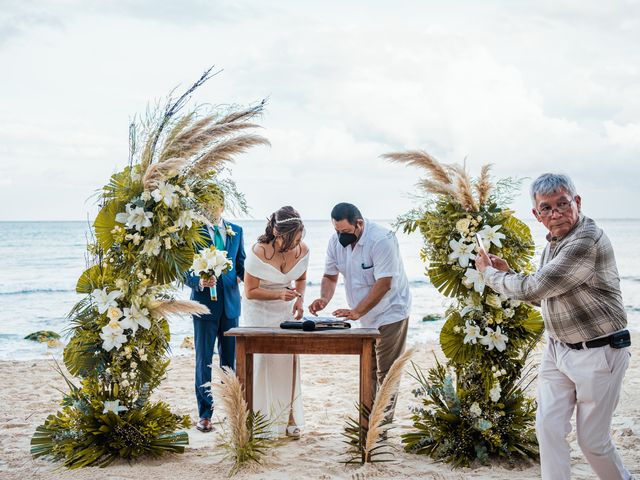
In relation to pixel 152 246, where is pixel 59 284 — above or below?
below

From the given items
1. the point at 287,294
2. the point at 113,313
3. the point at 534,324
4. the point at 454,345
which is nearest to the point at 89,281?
the point at 113,313

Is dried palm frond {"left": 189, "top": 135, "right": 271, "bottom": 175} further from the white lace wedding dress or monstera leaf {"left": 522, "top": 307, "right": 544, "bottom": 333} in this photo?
monstera leaf {"left": 522, "top": 307, "right": 544, "bottom": 333}

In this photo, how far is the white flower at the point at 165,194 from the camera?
17.0ft

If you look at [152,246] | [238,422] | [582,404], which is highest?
[152,246]

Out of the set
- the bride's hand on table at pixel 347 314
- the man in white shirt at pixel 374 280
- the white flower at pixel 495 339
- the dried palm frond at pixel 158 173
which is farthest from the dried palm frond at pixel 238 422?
the white flower at pixel 495 339

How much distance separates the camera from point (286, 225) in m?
5.90

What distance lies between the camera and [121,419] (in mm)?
A: 5223

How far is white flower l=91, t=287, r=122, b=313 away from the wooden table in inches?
33.6

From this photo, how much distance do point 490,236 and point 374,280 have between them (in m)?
1.16

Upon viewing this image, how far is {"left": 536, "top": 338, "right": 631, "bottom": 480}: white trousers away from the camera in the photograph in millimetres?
3901

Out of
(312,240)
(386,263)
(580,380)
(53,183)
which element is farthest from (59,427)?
(312,240)

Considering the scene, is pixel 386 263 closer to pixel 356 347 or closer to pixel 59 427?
pixel 356 347

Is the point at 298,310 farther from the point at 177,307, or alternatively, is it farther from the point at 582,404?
the point at 582,404

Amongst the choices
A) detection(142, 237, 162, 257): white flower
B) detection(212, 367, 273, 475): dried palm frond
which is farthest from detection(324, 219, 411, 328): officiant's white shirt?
detection(142, 237, 162, 257): white flower
